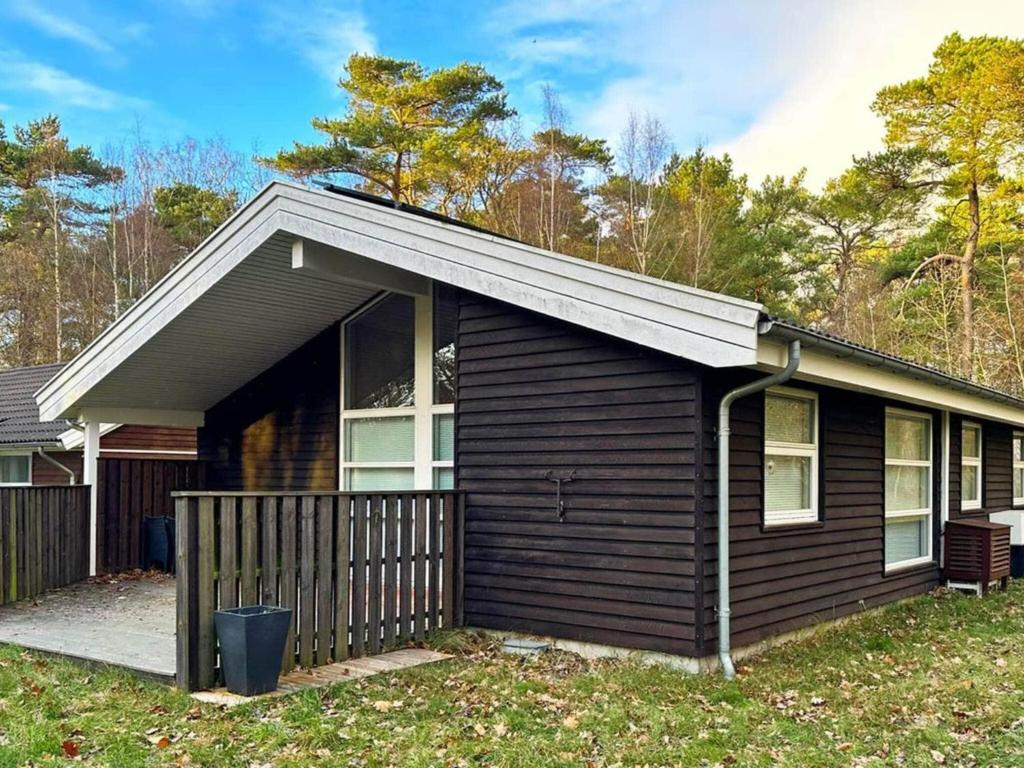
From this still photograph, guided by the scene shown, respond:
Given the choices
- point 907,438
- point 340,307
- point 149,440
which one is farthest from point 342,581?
point 149,440

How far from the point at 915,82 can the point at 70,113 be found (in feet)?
72.4

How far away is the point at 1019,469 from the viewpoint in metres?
14.1

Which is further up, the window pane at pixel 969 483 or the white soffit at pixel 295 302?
the white soffit at pixel 295 302

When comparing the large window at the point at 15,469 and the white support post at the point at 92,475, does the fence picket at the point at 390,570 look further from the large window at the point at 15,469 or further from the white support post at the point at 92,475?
the large window at the point at 15,469

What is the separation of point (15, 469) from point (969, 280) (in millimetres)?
19906

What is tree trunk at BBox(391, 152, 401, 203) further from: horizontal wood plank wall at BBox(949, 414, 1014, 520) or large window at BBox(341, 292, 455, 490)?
horizontal wood plank wall at BBox(949, 414, 1014, 520)

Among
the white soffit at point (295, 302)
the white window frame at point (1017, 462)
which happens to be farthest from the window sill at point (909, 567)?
the white soffit at point (295, 302)

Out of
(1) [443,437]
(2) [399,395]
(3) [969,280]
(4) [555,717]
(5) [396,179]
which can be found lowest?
(4) [555,717]

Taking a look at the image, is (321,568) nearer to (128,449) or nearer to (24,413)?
(128,449)

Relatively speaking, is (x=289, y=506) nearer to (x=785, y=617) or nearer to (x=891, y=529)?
(x=785, y=617)

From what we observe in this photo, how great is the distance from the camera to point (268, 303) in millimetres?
8492

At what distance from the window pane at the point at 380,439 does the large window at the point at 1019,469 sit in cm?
975

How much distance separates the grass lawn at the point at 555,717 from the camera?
14.5 feet

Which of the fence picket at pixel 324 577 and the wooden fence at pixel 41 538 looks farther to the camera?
the wooden fence at pixel 41 538
